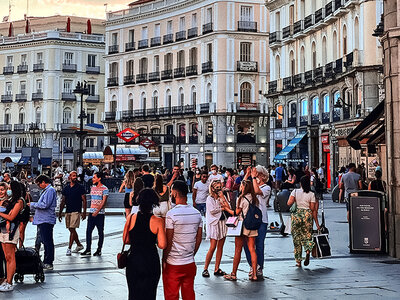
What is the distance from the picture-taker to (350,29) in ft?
134

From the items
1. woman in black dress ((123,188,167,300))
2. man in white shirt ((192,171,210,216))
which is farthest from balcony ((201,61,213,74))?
woman in black dress ((123,188,167,300))

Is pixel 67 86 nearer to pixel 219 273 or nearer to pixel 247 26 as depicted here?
pixel 247 26

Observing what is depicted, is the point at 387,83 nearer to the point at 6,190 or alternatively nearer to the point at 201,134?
the point at 6,190

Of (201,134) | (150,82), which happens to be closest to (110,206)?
(201,134)

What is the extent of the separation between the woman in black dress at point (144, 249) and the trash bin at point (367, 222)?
331 inches

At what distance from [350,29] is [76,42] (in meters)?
49.5

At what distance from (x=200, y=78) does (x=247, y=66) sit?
14.8ft

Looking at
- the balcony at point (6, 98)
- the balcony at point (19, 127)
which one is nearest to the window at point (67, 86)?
the balcony at point (19, 127)

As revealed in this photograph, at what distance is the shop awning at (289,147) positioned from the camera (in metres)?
49.0

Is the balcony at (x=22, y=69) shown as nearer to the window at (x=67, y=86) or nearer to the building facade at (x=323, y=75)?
the window at (x=67, y=86)

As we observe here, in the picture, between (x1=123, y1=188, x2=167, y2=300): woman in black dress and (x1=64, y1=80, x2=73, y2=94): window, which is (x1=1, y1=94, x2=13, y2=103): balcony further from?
(x1=123, y1=188, x2=167, y2=300): woman in black dress

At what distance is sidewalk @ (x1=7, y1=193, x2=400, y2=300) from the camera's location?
10.9 metres

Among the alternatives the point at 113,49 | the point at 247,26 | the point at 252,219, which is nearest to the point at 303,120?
the point at 247,26

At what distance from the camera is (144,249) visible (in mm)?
7957
